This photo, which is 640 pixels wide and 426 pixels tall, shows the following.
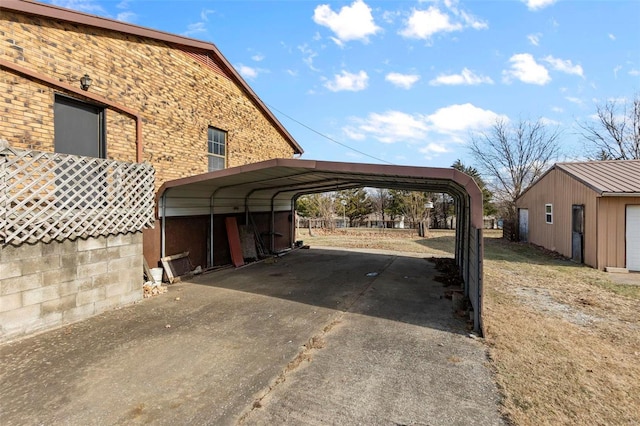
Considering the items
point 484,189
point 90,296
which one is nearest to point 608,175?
point 90,296

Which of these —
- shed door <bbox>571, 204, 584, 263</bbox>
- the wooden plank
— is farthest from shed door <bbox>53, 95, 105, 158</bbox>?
shed door <bbox>571, 204, 584, 263</bbox>

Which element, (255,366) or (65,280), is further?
(65,280)

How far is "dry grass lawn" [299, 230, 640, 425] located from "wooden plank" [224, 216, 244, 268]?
22.7 ft

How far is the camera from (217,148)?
10398 millimetres

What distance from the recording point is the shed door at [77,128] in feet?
19.9

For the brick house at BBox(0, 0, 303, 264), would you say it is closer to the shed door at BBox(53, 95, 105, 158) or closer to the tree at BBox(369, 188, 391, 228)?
the shed door at BBox(53, 95, 105, 158)

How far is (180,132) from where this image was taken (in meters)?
8.66

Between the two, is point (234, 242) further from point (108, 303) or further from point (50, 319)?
point (50, 319)

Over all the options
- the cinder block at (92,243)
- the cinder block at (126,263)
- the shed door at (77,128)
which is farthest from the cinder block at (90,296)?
the shed door at (77,128)

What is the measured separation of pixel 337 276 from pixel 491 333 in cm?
459

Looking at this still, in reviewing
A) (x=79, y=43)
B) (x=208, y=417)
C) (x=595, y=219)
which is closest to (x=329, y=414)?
(x=208, y=417)

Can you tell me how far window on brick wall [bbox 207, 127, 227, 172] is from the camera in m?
10.1

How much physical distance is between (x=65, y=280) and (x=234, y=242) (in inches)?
214

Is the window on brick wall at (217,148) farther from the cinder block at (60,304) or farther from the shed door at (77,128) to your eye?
the cinder block at (60,304)
